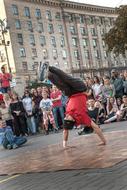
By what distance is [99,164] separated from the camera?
7938 mm

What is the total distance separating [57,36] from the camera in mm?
96500

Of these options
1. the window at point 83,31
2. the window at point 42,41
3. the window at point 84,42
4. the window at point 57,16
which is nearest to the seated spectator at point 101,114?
the window at point 42,41

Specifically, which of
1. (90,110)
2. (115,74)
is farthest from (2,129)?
(115,74)

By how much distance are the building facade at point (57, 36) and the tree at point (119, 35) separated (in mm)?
29698

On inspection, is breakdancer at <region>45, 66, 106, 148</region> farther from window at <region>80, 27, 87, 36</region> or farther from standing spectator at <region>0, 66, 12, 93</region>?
window at <region>80, 27, 87, 36</region>

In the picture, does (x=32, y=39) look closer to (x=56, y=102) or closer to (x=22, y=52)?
(x=22, y=52)

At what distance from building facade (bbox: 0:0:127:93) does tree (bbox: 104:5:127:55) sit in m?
29.7

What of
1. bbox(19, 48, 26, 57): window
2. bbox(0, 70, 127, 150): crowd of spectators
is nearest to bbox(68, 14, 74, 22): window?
bbox(19, 48, 26, 57): window

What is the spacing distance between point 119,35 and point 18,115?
36742mm

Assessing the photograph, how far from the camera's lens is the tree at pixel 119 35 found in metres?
54.1

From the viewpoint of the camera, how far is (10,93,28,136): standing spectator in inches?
741

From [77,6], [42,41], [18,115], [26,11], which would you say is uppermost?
[77,6]

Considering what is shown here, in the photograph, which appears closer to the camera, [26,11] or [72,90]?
[72,90]

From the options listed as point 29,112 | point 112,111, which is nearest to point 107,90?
point 112,111
